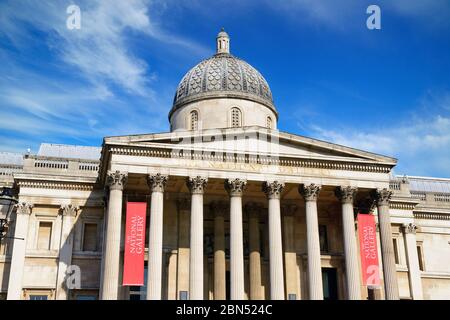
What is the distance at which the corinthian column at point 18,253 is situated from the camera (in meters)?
31.8

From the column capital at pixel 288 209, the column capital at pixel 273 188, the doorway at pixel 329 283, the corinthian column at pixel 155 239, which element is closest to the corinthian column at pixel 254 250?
the column capital at pixel 288 209

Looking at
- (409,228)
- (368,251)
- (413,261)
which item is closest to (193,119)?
(368,251)

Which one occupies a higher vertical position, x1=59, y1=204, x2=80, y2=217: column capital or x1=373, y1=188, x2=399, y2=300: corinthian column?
x1=59, y1=204, x2=80, y2=217: column capital

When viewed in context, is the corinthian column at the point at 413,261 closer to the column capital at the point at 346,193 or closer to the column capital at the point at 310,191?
the column capital at the point at 346,193

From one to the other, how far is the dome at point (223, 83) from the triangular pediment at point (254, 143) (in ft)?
24.5

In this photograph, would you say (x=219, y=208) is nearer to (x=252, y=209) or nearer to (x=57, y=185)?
(x=252, y=209)

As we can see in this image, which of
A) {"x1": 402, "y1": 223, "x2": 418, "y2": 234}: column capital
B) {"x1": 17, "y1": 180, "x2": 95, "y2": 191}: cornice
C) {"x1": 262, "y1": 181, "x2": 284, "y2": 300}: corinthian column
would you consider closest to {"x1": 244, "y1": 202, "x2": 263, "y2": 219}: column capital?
{"x1": 262, "y1": 181, "x2": 284, "y2": 300}: corinthian column

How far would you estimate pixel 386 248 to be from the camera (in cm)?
3081

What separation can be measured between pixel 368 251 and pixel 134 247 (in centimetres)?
1262

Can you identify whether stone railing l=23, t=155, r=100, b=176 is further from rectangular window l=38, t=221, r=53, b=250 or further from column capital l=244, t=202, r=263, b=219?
column capital l=244, t=202, r=263, b=219

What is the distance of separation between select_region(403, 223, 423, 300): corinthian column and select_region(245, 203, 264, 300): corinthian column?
456 inches

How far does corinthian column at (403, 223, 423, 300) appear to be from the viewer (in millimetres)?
37344
